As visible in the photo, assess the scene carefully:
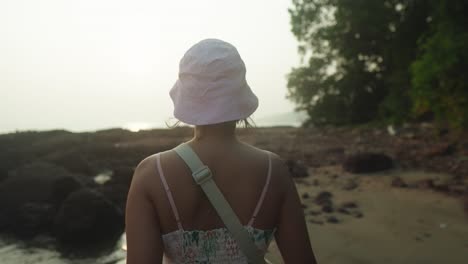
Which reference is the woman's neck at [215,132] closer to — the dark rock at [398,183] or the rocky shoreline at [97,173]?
the rocky shoreline at [97,173]

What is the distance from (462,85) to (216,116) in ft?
41.5

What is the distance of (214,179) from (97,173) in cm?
800

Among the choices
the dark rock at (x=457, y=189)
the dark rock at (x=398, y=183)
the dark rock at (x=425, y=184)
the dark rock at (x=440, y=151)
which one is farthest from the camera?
the dark rock at (x=440, y=151)

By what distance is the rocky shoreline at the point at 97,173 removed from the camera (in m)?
5.92

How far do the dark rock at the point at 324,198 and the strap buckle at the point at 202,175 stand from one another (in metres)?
5.30

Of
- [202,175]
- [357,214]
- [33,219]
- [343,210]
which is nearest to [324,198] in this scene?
[343,210]

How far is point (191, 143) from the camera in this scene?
79.6 inches

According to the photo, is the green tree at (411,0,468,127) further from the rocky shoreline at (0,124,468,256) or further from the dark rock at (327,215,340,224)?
the dark rock at (327,215,340,224)

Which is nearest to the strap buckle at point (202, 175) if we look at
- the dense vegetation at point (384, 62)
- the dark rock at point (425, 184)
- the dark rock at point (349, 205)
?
the dark rock at point (349, 205)

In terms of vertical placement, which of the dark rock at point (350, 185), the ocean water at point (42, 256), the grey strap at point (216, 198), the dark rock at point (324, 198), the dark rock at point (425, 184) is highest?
the grey strap at point (216, 198)

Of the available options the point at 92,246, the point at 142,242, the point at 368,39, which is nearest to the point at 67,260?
the point at 92,246

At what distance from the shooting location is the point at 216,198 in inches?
75.2

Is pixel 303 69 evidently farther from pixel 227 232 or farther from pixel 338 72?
pixel 227 232

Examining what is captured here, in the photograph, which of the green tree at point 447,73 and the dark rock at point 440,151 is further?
the green tree at point 447,73
